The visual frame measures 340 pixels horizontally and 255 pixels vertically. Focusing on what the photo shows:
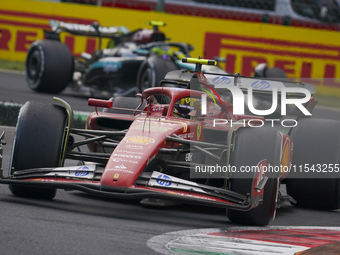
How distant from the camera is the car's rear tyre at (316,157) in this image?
21.9 ft

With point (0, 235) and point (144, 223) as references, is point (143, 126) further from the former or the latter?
point (0, 235)

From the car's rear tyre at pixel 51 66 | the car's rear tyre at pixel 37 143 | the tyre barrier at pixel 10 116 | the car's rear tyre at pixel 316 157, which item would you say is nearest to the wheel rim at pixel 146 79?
the car's rear tyre at pixel 51 66

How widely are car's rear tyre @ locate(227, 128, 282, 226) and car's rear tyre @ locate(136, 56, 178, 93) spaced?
7.03 m

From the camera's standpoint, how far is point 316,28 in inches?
691

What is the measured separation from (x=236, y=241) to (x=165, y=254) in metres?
0.73

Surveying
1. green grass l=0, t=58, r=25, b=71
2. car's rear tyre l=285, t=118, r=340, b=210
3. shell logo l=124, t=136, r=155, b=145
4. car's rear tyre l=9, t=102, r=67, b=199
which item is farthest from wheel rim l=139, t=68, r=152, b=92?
shell logo l=124, t=136, r=155, b=145

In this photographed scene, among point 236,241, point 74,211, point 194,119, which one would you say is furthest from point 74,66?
point 236,241

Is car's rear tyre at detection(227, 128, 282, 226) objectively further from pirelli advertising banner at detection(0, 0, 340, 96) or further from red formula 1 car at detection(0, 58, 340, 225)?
pirelli advertising banner at detection(0, 0, 340, 96)

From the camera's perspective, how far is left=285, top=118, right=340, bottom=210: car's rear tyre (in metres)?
6.66

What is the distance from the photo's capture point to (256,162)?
5453mm

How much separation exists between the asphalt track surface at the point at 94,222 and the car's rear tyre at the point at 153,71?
6220 mm

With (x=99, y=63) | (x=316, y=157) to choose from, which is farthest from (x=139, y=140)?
(x=99, y=63)

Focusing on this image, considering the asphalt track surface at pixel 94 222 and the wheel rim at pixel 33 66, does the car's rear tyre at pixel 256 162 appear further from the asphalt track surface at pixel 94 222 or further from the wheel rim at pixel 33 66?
the wheel rim at pixel 33 66

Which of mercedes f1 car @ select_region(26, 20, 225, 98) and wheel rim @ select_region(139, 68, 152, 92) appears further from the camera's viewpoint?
mercedes f1 car @ select_region(26, 20, 225, 98)
